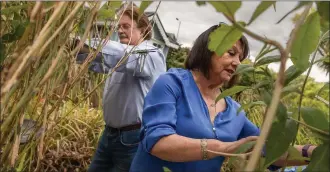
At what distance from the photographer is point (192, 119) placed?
1804 millimetres

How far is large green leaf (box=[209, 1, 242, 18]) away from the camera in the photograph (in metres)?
0.58

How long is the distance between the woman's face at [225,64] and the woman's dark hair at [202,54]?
0.02 m

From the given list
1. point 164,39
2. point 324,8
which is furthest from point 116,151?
point 164,39

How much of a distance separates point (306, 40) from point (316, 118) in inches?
5.4

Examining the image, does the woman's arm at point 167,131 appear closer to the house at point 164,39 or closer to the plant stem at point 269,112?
the plant stem at point 269,112

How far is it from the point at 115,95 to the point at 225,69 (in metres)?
1.14

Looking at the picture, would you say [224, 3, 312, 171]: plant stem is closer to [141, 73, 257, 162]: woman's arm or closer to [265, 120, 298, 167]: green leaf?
[265, 120, 298, 167]: green leaf

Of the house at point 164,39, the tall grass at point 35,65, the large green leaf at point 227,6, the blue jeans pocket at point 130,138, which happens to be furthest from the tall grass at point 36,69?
the house at point 164,39

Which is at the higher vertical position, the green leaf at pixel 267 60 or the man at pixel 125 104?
the green leaf at pixel 267 60

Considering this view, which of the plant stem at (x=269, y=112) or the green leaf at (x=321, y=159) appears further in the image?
the green leaf at (x=321, y=159)

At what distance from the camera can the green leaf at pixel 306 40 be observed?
0.70 meters

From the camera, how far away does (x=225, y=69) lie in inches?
77.2

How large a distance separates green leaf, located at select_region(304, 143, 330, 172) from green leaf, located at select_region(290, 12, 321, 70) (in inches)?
5.7

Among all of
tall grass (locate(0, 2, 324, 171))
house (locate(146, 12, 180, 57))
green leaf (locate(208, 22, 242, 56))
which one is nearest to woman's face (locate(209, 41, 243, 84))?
tall grass (locate(0, 2, 324, 171))
